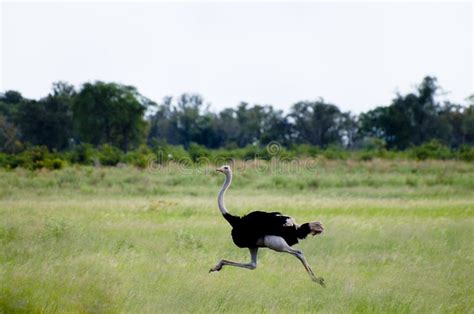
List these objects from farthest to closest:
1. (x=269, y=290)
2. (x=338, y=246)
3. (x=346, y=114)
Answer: (x=346, y=114) < (x=338, y=246) < (x=269, y=290)

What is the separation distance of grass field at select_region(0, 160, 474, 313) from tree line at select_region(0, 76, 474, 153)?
26.1 m

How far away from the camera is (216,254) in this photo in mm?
10672

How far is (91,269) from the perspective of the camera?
8906 millimetres

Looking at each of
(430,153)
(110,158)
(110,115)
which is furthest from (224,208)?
(110,115)

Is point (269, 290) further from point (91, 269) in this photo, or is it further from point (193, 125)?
point (193, 125)

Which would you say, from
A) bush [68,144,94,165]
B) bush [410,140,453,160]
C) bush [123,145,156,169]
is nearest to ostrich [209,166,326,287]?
bush [123,145,156,169]

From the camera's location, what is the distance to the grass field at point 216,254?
7895mm

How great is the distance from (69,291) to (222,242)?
4.05 metres

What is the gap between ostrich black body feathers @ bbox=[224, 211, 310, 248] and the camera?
843 centimetres

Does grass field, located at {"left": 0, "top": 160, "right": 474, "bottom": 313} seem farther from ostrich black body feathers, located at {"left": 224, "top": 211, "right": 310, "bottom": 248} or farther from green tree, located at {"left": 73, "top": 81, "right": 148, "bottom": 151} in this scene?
green tree, located at {"left": 73, "top": 81, "right": 148, "bottom": 151}

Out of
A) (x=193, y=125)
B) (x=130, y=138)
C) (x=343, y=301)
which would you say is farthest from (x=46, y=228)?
(x=193, y=125)

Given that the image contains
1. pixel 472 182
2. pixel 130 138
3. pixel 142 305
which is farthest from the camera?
pixel 130 138

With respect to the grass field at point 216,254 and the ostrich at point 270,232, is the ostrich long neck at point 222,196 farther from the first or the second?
the grass field at point 216,254

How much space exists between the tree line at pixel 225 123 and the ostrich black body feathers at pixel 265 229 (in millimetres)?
34813
